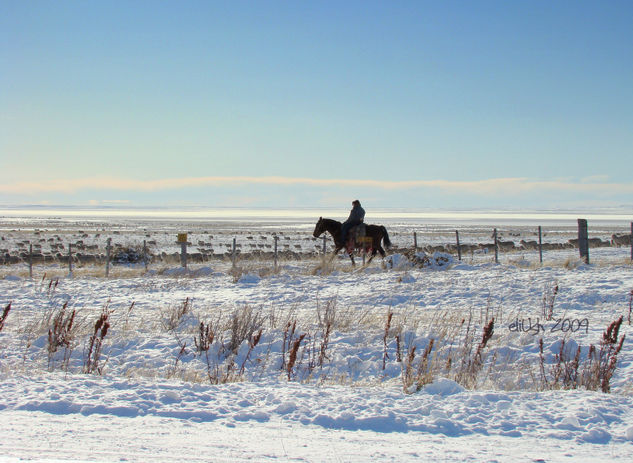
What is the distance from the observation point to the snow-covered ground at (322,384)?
338 centimetres

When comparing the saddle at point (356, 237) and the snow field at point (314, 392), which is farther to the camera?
the saddle at point (356, 237)

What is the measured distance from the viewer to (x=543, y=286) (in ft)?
38.6

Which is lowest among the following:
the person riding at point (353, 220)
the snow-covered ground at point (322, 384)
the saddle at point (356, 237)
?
the snow-covered ground at point (322, 384)

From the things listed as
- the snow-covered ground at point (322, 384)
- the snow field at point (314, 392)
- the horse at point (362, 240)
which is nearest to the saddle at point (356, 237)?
the horse at point (362, 240)

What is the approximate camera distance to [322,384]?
514 cm

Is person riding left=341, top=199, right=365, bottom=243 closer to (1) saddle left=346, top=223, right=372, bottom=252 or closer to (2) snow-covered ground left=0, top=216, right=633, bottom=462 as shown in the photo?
(1) saddle left=346, top=223, right=372, bottom=252

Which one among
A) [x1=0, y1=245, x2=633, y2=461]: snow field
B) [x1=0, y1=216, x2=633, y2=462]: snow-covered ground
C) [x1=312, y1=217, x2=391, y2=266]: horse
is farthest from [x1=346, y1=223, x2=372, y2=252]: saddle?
[x1=0, y1=245, x2=633, y2=461]: snow field

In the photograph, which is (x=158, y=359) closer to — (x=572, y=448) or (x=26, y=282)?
(x=572, y=448)

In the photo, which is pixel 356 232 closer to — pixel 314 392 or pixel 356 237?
pixel 356 237

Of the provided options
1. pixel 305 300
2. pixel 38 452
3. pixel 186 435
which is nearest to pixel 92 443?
pixel 38 452

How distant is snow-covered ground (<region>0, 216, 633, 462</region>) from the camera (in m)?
3.38


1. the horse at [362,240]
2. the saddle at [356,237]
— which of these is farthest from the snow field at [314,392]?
the horse at [362,240]

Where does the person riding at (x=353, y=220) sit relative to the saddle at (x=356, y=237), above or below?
above

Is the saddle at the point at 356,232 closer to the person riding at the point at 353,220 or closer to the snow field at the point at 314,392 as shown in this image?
the person riding at the point at 353,220
